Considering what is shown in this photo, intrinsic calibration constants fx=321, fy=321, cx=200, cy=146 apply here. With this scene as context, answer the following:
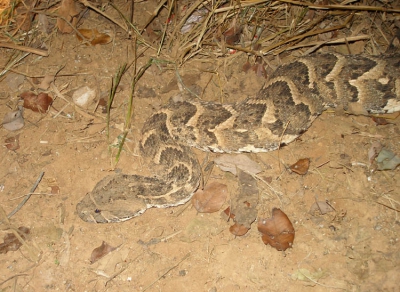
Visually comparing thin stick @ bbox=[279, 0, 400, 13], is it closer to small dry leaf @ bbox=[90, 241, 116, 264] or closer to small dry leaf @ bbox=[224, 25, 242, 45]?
small dry leaf @ bbox=[224, 25, 242, 45]

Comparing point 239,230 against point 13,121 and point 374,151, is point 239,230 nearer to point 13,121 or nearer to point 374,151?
point 374,151

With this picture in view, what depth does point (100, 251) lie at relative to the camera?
3.58 m

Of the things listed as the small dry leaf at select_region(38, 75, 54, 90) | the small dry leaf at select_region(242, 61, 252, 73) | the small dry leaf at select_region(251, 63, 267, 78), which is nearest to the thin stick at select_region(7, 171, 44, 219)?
the small dry leaf at select_region(38, 75, 54, 90)

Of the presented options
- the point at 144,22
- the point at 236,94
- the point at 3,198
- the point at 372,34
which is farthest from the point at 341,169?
the point at 3,198

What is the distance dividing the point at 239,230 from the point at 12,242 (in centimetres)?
258

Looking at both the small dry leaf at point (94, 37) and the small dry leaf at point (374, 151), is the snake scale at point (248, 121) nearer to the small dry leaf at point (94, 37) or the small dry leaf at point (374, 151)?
the small dry leaf at point (374, 151)

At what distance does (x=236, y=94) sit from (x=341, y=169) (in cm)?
166

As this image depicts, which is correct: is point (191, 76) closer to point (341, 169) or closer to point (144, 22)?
point (144, 22)

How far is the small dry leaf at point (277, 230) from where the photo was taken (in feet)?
11.3

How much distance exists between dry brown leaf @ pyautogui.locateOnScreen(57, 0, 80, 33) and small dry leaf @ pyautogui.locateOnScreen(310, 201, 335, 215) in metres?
4.19

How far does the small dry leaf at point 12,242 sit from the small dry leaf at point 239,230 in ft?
7.73

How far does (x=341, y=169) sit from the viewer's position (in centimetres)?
385

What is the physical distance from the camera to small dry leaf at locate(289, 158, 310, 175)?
3.85m

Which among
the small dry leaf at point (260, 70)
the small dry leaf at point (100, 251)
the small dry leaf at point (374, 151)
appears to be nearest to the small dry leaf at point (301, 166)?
the small dry leaf at point (374, 151)
